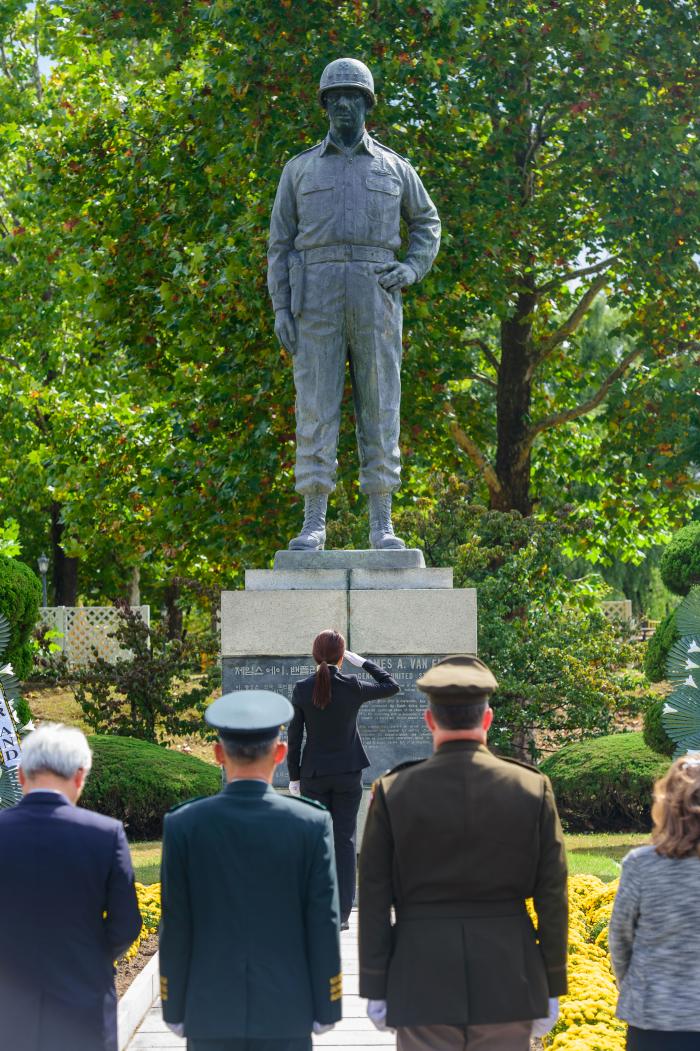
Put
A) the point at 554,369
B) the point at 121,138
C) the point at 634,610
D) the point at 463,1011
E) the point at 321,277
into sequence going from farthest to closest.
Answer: the point at 634,610 < the point at 554,369 < the point at 121,138 < the point at 321,277 < the point at 463,1011

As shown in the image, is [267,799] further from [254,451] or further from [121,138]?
[121,138]

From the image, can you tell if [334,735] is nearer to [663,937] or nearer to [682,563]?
[663,937]

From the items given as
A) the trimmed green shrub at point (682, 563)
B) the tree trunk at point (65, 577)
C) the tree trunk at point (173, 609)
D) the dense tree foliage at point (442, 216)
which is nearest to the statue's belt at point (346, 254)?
the trimmed green shrub at point (682, 563)

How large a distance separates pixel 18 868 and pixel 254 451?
11093 mm

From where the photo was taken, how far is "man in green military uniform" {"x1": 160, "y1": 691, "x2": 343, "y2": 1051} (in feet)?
11.8

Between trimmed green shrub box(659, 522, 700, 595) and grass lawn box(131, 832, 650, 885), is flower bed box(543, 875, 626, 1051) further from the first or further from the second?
trimmed green shrub box(659, 522, 700, 595)

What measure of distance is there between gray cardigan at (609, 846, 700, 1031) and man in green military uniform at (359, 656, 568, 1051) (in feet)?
0.67

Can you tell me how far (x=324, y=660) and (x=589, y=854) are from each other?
5.03 meters

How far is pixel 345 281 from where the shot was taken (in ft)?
27.2

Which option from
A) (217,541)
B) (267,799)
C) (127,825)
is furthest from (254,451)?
(267,799)

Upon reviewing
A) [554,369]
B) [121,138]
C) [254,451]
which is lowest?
[254,451]

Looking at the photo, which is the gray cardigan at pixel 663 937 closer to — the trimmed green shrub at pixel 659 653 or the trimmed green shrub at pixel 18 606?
the trimmed green shrub at pixel 18 606

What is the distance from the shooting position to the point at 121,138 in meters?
16.9

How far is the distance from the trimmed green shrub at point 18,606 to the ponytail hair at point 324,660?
3898 mm
